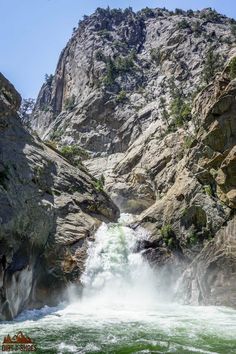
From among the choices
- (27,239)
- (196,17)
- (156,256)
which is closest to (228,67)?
(156,256)

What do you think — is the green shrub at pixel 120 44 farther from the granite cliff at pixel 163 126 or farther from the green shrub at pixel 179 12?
the green shrub at pixel 179 12

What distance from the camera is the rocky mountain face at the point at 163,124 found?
1307 inches

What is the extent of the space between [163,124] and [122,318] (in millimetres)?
50026

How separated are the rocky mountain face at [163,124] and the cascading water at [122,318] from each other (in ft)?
7.52

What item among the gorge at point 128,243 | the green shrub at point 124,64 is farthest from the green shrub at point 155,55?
the gorge at point 128,243

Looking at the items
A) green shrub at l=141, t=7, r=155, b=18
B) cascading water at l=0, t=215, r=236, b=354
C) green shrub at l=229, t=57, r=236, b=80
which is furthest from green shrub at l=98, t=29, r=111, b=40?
cascading water at l=0, t=215, r=236, b=354

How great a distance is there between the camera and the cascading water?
16.8 metres

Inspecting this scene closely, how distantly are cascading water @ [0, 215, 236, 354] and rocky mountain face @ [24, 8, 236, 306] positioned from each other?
2.29 metres

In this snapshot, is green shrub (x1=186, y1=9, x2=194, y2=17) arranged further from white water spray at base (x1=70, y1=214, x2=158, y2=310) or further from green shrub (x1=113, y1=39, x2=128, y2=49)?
white water spray at base (x1=70, y1=214, x2=158, y2=310)

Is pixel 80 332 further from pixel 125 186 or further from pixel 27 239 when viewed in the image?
pixel 125 186

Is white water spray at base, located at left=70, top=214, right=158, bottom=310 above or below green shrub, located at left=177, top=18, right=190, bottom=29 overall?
below

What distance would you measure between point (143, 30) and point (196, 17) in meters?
16.8

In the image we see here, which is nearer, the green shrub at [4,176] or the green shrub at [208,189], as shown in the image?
the green shrub at [4,176]

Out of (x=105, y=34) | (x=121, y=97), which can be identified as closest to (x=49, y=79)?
(x=105, y=34)
